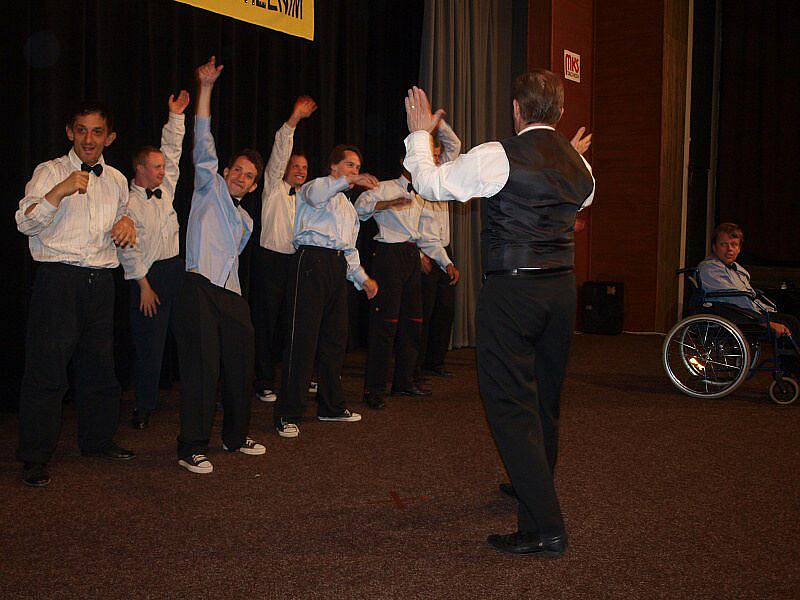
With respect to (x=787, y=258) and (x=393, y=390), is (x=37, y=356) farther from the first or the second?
(x=787, y=258)

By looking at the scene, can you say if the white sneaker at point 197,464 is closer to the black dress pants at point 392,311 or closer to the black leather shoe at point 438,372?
the black dress pants at point 392,311

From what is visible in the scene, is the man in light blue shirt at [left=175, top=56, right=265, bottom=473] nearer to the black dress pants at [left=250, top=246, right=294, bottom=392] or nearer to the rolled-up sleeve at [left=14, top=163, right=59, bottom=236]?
the rolled-up sleeve at [left=14, top=163, right=59, bottom=236]

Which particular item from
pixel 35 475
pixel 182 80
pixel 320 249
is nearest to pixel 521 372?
pixel 320 249

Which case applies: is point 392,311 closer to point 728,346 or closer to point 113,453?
point 113,453

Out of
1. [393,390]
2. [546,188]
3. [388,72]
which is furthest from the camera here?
[388,72]

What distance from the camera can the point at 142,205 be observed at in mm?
4137

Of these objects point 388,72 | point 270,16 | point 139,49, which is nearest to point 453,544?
point 139,49

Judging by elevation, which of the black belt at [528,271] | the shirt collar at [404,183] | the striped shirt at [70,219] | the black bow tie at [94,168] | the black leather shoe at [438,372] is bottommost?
the black leather shoe at [438,372]

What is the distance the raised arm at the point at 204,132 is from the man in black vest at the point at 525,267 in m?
1.09

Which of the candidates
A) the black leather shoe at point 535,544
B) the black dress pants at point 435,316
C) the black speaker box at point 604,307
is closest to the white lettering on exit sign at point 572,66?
the black speaker box at point 604,307

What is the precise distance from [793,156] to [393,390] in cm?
631

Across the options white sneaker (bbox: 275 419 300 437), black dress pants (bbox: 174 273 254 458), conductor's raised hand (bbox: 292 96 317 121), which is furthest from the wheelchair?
black dress pants (bbox: 174 273 254 458)

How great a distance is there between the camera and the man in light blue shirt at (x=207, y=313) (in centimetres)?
330

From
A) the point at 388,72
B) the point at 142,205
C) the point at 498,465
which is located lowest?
the point at 498,465
